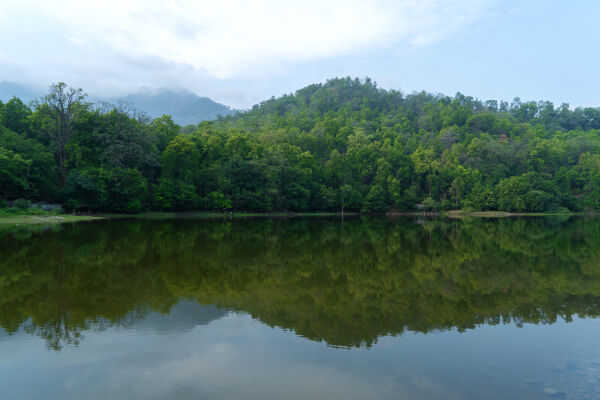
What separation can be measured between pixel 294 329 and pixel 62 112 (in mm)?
54108

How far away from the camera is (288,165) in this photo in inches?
2749

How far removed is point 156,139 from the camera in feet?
201

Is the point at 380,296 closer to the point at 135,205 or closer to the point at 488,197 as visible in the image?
the point at 135,205

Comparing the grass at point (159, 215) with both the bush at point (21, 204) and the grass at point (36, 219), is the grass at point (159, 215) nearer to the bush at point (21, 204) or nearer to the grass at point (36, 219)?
the grass at point (36, 219)

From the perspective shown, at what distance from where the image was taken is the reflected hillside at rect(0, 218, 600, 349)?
8906 millimetres

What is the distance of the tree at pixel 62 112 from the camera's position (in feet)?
163

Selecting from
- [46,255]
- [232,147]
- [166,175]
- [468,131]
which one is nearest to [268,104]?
[468,131]

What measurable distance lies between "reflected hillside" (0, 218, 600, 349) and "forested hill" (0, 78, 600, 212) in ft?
98.4

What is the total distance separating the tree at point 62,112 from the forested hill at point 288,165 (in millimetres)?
191

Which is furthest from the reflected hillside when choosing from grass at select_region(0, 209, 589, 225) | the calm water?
grass at select_region(0, 209, 589, 225)

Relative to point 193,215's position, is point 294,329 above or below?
above

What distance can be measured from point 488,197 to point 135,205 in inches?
2537

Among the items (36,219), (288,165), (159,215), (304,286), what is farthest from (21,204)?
(288,165)

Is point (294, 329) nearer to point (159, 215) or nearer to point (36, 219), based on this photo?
point (36, 219)
